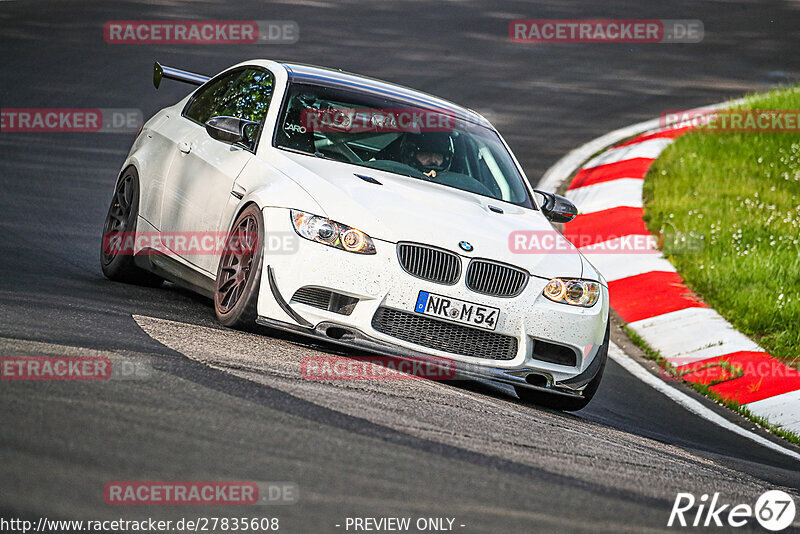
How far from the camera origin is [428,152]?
7.09 metres

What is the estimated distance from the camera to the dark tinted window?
7.21m

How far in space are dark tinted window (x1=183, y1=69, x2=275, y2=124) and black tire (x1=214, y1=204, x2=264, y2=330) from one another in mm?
1054

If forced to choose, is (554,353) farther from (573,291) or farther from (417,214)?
(417,214)

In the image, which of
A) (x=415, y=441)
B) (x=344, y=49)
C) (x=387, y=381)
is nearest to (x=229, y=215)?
(x=387, y=381)

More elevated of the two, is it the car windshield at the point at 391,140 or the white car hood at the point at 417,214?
the car windshield at the point at 391,140

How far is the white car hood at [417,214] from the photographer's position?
19.4 feet

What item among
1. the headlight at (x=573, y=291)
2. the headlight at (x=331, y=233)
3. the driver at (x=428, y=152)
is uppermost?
the driver at (x=428, y=152)

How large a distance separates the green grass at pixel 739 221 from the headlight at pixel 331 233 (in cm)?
403

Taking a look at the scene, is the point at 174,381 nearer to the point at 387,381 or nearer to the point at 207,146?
the point at 387,381

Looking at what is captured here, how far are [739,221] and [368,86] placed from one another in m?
5.17
